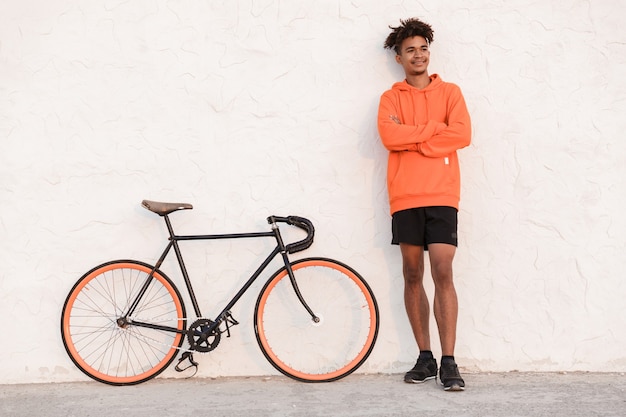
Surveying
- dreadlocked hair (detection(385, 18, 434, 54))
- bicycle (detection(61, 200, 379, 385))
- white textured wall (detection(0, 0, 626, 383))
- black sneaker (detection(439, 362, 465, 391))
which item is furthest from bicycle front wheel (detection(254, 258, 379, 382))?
dreadlocked hair (detection(385, 18, 434, 54))

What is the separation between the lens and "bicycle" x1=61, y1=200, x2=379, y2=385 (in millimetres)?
5039

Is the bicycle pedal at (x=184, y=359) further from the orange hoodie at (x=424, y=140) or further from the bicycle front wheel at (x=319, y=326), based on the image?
the orange hoodie at (x=424, y=140)

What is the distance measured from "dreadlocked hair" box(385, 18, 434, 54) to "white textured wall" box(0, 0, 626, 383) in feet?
0.56

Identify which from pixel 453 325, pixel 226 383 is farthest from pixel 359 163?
pixel 226 383

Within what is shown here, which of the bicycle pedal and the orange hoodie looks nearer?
the orange hoodie

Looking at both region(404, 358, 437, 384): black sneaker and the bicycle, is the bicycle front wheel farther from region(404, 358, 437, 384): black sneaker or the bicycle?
region(404, 358, 437, 384): black sneaker

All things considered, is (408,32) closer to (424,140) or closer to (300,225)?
(424,140)

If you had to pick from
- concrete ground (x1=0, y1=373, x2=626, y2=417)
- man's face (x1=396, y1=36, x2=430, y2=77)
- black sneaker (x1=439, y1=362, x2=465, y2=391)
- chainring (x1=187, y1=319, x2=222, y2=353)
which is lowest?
concrete ground (x1=0, y1=373, x2=626, y2=417)

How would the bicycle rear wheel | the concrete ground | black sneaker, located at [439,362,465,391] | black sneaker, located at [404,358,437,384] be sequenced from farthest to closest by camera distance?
the bicycle rear wheel, black sneaker, located at [404,358,437,384], black sneaker, located at [439,362,465,391], the concrete ground

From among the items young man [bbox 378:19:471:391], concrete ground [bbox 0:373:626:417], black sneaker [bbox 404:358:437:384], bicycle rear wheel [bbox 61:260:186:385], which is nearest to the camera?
concrete ground [bbox 0:373:626:417]

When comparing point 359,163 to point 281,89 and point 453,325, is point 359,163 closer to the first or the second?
point 281,89

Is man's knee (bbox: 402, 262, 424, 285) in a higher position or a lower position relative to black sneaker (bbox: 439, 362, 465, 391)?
higher

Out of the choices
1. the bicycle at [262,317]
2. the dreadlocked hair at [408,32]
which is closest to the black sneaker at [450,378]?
the bicycle at [262,317]

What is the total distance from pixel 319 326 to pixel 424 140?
1505 millimetres
